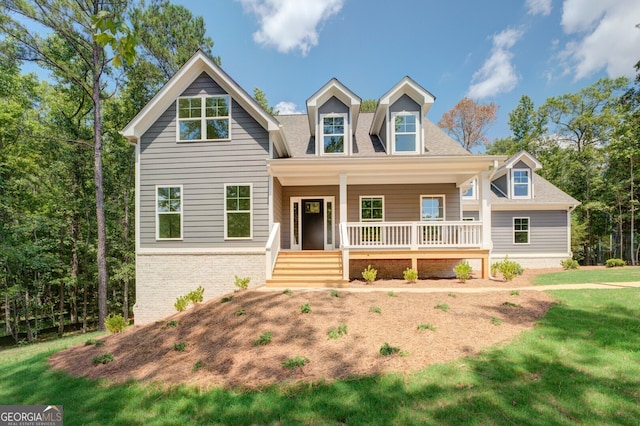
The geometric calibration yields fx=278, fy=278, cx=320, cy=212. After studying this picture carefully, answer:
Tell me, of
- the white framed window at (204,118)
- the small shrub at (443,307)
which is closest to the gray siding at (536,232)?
the small shrub at (443,307)

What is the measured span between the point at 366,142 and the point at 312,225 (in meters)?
4.31

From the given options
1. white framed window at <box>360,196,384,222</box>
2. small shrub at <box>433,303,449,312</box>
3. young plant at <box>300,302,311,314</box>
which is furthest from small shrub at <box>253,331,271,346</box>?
white framed window at <box>360,196,384,222</box>

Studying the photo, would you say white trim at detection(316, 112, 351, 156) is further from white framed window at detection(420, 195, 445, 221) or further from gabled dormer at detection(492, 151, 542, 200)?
gabled dormer at detection(492, 151, 542, 200)

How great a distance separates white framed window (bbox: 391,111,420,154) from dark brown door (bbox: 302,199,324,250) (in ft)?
12.4

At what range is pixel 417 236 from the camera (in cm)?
952

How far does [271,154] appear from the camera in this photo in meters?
9.43

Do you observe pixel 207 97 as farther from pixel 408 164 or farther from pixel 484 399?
pixel 484 399

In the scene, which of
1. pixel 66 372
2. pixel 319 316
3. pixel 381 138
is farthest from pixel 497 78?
pixel 66 372

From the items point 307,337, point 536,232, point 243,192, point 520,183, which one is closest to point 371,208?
point 243,192

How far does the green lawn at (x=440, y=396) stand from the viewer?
9.67 feet

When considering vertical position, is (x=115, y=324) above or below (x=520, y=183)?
below

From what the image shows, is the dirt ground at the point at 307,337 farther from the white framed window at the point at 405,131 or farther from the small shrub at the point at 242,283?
the white framed window at the point at 405,131

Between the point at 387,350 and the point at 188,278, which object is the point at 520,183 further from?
the point at 188,278

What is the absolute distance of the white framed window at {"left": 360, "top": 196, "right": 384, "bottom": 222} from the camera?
11469 mm
